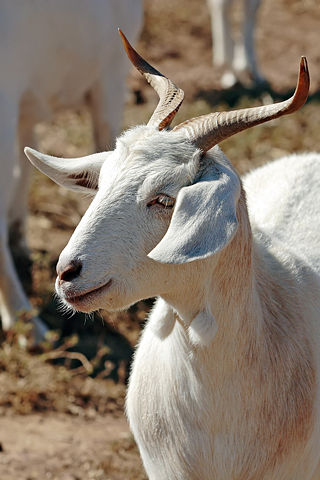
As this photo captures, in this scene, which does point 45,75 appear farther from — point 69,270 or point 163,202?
point 69,270

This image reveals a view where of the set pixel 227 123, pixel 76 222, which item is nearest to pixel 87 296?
pixel 227 123

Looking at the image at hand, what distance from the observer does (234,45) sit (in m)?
9.46

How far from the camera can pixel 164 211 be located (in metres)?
2.60

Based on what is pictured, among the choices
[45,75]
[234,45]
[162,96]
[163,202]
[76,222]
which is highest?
[162,96]

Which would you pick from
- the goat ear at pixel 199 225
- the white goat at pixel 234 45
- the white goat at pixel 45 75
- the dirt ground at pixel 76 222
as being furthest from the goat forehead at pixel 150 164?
the white goat at pixel 234 45

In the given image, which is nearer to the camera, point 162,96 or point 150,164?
point 150,164

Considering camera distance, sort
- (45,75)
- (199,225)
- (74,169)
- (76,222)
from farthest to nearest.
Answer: (76,222) → (45,75) → (74,169) → (199,225)

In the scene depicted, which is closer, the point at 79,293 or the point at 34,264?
the point at 79,293

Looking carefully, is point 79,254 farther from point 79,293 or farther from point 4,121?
point 4,121

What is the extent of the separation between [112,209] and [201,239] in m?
0.32

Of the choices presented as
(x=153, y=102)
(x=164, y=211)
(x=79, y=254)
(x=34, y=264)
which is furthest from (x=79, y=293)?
(x=153, y=102)

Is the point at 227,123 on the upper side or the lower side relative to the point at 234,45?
upper

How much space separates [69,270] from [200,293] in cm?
45

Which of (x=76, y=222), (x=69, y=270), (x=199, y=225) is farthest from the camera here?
(x=76, y=222)
